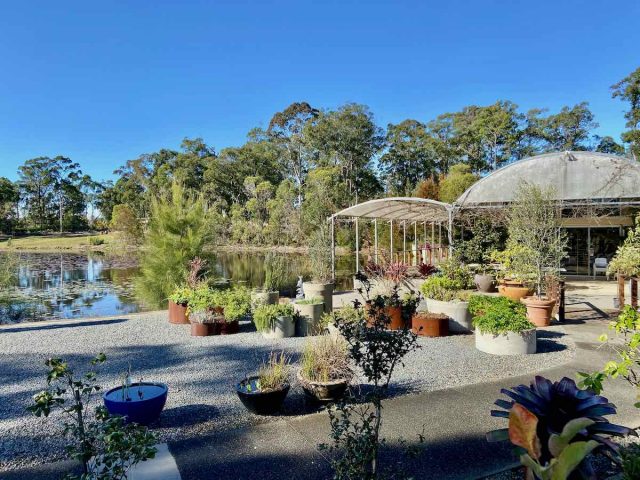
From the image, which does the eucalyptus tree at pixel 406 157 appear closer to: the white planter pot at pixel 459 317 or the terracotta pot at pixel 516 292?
the terracotta pot at pixel 516 292

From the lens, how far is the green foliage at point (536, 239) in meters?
8.31

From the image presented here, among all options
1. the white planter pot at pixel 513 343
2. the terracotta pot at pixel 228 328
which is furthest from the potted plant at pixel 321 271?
the white planter pot at pixel 513 343

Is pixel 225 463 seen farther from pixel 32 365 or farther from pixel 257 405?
pixel 32 365

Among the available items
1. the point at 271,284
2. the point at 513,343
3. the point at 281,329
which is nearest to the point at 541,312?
the point at 513,343

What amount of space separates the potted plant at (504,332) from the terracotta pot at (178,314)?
16.3 feet

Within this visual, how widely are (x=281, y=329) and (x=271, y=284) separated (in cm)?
300

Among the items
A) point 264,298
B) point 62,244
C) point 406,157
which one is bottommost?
point 264,298

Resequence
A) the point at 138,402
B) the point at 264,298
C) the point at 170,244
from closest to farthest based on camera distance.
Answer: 1. the point at 138,402
2. the point at 264,298
3. the point at 170,244

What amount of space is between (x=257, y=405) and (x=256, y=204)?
3170cm

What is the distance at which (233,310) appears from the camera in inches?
274

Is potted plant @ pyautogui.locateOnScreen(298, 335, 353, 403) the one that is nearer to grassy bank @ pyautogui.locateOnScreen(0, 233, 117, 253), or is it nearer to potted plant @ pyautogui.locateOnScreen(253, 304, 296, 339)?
potted plant @ pyautogui.locateOnScreen(253, 304, 296, 339)

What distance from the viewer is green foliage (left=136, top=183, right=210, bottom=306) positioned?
10.2 metres

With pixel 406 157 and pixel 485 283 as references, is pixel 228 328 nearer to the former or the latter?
pixel 485 283

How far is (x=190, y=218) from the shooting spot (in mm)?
10492
